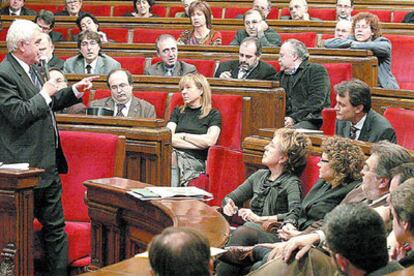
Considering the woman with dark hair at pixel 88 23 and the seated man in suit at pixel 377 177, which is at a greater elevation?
the woman with dark hair at pixel 88 23

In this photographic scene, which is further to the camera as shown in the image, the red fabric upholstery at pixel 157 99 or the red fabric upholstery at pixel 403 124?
the red fabric upholstery at pixel 157 99

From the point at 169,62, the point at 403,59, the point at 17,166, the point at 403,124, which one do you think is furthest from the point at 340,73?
the point at 17,166

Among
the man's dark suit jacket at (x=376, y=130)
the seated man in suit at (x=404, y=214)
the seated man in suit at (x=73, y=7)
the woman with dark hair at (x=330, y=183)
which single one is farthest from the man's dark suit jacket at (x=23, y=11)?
the seated man in suit at (x=404, y=214)

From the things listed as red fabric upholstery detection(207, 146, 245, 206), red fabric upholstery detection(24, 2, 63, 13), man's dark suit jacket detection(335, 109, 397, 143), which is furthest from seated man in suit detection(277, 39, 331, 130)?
red fabric upholstery detection(24, 2, 63, 13)

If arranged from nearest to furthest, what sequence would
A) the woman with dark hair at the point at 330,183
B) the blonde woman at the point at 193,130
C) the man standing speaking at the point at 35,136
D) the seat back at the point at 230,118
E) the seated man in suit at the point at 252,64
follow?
1. the woman with dark hair at the point at 330,183
2. the man standing speaking at the point at 35,136
3. the blonde woman at the point at 193,130
4. the seat back at the point at 230,118
5. the seated man in suit at the point at 252,64

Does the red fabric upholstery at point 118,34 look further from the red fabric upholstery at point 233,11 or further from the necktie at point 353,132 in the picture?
the necktie at point 353,132

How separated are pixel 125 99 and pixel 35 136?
32.9 inches

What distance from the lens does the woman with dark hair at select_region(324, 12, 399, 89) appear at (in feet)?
12.4

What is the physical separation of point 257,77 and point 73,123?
0.94m

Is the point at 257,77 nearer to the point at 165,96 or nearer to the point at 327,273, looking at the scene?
the point at 165,96

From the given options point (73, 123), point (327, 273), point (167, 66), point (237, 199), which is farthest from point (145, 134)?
point (327, 273)

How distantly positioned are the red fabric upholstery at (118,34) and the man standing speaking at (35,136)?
226 cm

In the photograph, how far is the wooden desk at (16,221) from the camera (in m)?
2.45

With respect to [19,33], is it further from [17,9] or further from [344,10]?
[17,9]
